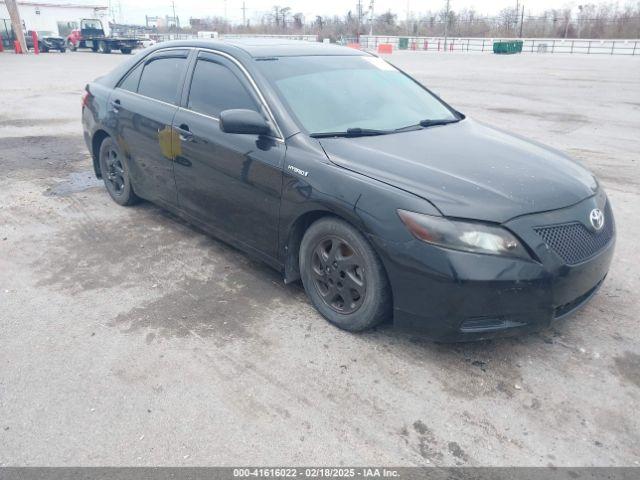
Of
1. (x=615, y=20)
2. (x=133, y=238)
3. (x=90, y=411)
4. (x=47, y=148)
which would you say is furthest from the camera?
(x=615, y=20)

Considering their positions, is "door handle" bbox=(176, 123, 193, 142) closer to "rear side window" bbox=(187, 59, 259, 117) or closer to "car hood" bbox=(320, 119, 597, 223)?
"rear side window" bbox=(187, 59, 259, 117)

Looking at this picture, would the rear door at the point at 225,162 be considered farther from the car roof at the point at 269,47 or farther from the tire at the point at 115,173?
the tire at the point at 115,173

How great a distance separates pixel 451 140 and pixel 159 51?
2.87 m

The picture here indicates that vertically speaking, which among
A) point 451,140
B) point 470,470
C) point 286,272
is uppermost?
point 451,140

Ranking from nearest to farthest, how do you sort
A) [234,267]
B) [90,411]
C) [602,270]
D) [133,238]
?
1. [90,411]
2. [602,270]
3. [234,267]
4. [133,238]

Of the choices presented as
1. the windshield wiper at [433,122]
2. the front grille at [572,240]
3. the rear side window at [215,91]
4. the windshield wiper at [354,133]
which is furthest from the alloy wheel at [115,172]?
the front grille at [572,240]

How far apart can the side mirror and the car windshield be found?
240mm

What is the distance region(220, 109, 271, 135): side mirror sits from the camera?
11.1 feet

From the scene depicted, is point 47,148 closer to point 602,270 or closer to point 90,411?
point 90,411

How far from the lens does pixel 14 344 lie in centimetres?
320

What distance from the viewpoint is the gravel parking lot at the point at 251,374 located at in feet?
7.98

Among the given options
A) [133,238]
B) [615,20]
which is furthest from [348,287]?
[615,20]

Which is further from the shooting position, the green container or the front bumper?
the green container

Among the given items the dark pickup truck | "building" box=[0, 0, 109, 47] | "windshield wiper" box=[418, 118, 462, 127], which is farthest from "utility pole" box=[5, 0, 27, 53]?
"windshield wiper" box=[418, 118, 462, 127]
